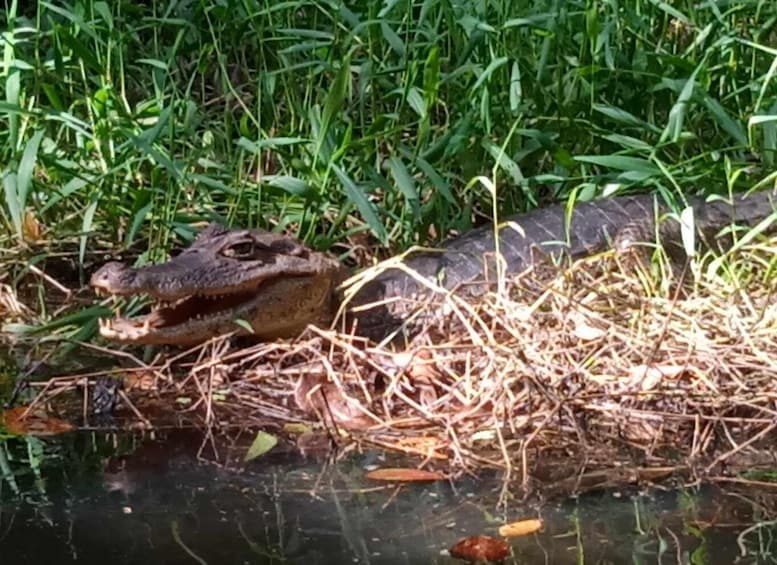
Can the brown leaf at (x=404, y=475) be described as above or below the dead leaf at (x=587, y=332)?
above

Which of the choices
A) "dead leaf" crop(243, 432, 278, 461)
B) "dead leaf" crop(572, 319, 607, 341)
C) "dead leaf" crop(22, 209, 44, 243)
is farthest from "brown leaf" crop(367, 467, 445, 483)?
"dead leaf" crop(22, 209, 44, 243)

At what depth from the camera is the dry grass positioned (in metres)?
2.82

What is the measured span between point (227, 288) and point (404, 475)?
1.07 meters

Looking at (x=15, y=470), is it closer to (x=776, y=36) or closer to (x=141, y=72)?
(x=141, y=72)

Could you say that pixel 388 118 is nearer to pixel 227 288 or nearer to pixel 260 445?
pixel 227 288

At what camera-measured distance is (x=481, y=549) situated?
2.26 m

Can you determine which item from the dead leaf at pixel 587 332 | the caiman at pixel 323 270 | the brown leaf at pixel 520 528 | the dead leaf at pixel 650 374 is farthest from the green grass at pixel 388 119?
the brown leaf at pixel 520 528

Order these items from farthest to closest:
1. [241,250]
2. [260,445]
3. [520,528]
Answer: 1. [241,250]
2. [260,445]
3. [520,528]

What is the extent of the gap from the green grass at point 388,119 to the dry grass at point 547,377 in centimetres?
43

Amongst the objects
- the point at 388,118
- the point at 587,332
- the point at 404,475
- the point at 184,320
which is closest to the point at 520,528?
the point at 404,475

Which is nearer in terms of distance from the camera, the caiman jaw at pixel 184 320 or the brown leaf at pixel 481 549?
the brown leaf at pixel 481 549

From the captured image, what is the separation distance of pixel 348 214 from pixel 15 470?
1581mm

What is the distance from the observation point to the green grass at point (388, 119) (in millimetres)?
3945

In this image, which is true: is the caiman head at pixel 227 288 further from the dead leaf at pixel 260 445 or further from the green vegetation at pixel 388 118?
the dead leaf at pixel 260 445
